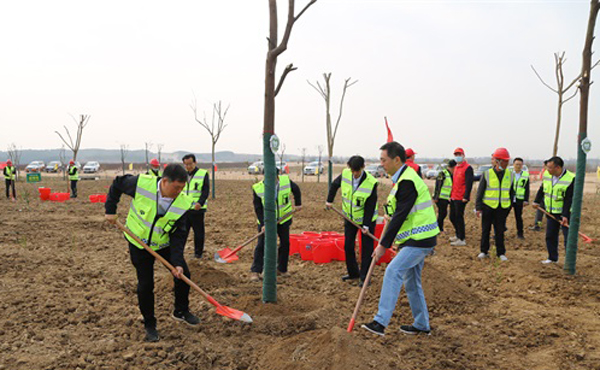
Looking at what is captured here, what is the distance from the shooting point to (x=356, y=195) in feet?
17.1

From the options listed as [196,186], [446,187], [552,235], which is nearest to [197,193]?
[196,186]

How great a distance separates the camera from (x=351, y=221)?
512cm

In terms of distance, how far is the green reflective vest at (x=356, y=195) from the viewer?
5164 millimetres

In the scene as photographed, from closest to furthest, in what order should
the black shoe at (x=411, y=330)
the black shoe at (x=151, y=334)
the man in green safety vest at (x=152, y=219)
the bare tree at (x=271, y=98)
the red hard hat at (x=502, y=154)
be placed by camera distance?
the man in green safety vest at (x=152, y=219) < the black shoe at (x=151, y=334) < the black shoe at (x=411, y=330) < the bare tree at (x=271, y=98) < the red hard hat at (x=502, y=154)

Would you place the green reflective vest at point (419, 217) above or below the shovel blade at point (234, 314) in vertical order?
above

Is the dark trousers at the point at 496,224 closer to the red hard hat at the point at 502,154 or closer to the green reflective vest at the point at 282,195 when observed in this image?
the red hard hat at the point at 502,154

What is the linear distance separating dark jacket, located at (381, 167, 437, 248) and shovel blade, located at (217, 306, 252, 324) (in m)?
1.40

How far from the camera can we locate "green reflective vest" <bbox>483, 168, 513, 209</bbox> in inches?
250

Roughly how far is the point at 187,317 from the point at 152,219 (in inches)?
42.7

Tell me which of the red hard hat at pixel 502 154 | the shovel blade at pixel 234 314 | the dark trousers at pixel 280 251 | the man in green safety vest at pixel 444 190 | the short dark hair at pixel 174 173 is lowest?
the shovel blade at pixel 234 314

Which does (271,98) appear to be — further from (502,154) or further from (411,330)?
(502,154)

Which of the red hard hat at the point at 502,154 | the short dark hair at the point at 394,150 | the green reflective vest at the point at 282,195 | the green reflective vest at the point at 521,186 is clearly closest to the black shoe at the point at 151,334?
the green reflective vest at the point at 282,195

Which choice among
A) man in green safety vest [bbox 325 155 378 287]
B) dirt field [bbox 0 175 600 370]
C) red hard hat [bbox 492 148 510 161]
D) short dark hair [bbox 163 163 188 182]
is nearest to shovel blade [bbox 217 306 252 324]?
dirt field [bbox 0 175 600 370]

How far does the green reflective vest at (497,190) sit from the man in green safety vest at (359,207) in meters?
2.28
